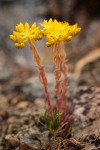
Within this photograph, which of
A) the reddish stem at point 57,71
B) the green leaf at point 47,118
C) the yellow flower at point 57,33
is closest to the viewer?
the yellow flower at point 57,33

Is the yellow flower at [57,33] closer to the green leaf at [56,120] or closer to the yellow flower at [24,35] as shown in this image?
the yellow flower at [24,35]

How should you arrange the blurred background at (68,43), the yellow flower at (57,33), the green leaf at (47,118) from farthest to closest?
1. the blurred background at (68,43)
2. the green leaf at (47,118)
3. the yellow flower at (57,33)

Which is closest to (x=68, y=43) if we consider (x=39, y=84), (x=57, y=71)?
(x=39, y=84)

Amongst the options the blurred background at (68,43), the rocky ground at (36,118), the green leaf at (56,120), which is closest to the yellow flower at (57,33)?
the green leaf at (56,120)

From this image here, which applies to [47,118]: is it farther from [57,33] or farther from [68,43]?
[68,43]

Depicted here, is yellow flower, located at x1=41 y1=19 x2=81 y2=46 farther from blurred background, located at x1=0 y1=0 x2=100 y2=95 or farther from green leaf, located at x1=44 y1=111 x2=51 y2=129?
blurred background, located at x1=0 y1=0 x2=100 y2=95

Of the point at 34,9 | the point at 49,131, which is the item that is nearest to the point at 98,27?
the point at 34,9

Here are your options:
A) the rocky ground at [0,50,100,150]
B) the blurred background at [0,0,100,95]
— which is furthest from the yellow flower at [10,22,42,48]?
the blurred background at [0,0,100,95]
